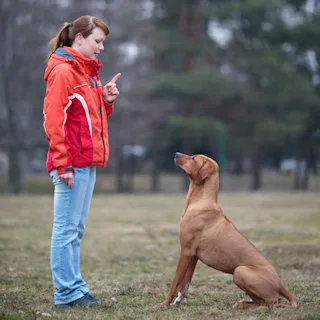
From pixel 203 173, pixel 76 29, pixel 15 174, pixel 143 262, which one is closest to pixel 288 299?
pixel 203 173

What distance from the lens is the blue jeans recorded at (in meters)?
4.68

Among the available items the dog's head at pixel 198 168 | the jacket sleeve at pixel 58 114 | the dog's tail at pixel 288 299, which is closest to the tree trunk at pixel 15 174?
the dog's head at pixel 198 168

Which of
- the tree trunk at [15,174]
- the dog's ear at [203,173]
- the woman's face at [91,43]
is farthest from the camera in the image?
the tree trunk at [15,174]

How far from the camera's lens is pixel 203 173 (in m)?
5.21

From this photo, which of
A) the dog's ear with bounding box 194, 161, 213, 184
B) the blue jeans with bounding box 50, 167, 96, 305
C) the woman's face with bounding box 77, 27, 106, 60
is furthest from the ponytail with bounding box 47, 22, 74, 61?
the dog's ear with bounding box 194, 161, 213, 184

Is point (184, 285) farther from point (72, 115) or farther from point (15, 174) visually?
point (15, 174)

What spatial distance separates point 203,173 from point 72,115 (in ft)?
4.02

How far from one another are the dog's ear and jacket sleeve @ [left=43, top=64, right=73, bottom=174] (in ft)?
3.78

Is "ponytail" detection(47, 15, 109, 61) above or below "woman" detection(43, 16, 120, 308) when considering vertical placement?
above

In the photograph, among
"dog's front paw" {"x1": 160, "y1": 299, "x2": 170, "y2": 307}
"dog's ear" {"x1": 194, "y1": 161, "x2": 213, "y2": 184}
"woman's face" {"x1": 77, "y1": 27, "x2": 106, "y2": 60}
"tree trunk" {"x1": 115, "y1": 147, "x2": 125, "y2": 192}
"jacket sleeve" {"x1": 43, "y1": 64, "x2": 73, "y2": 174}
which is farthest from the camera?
"tree trunk" {"x1": 115, "y1": 147, "x2": 125, "y2": 192}

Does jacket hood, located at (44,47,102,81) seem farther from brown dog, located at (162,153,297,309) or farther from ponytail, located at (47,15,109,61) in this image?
brown dog, located at (162,153,297,309)

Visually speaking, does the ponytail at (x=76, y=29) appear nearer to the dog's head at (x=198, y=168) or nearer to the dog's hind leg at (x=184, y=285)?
the dog's head at (x=198, y=168)

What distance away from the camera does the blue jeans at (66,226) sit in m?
4.68

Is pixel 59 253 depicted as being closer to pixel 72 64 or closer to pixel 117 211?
pixel 72 64
